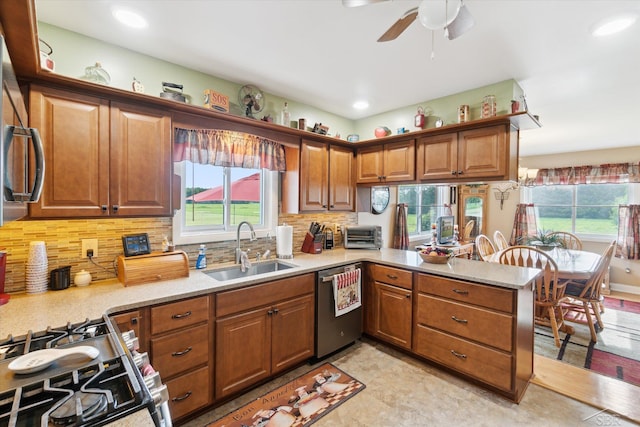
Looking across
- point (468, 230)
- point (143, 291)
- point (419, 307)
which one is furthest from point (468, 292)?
point (468, 230)

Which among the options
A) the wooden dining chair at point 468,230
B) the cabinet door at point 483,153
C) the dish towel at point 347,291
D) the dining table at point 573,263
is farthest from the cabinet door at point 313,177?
Result: the wooden dining chair at point 468,230

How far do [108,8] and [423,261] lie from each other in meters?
3.02

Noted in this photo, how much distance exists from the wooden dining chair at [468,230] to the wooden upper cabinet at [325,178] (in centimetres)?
363

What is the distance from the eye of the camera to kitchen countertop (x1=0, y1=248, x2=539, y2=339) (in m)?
1.42

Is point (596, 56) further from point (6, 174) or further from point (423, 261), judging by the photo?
point (6, 174)

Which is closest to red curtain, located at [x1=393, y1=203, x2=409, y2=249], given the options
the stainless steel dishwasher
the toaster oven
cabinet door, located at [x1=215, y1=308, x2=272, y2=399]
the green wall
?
the toaster oven

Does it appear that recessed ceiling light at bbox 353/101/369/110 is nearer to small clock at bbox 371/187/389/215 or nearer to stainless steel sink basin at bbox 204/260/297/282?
small clock at bbox 371/187/389/215

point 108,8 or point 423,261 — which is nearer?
point 108,8

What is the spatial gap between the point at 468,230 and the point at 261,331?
527 centimetres

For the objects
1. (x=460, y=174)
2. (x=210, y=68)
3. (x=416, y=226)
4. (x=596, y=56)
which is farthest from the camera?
(x=416, y=226)

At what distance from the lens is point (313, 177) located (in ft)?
10.2

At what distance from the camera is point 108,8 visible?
171cm

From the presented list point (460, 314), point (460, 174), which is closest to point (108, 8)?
point (460, 174)

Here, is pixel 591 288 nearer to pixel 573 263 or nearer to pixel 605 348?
pixel 573 263
